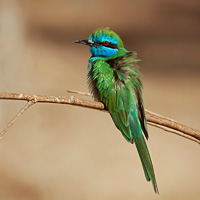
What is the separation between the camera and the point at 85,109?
18.1ft

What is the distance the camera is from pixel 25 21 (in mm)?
6887

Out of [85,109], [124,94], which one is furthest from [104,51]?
[85,109]

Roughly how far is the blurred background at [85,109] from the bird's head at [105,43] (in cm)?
192

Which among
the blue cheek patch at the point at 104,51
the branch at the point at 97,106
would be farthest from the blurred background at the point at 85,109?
the branch at the point at 97,106

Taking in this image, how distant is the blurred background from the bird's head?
6.31 ft

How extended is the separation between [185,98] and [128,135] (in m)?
3.58

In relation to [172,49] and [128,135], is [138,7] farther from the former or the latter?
[128,135]

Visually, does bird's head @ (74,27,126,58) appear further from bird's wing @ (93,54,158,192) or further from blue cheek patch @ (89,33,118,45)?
bird's wing @ (93,54,158,192)

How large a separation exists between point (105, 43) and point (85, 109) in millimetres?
3030

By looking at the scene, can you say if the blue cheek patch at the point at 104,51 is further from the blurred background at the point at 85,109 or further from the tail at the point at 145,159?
the blurred background at the point at 85,109

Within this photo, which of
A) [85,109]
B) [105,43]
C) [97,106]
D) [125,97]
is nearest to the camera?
[97,106]

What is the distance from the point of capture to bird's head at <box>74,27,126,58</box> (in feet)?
8.30

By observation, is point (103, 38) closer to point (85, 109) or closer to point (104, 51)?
point (104, 51)

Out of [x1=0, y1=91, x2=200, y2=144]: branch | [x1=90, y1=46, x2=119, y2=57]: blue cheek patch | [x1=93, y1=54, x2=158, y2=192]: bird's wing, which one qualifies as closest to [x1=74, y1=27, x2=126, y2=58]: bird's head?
[x1=90, y1=46, x2=119, y2=57]: blue cheek patch
